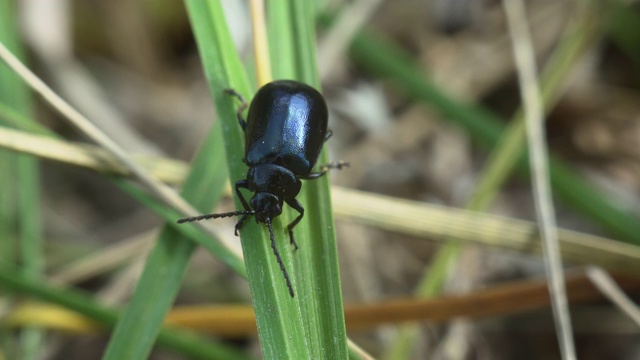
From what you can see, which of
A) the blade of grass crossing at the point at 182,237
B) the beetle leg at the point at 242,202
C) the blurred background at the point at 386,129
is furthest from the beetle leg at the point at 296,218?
the blurred background at the point at 386,129

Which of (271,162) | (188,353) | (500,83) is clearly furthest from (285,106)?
(500,83)

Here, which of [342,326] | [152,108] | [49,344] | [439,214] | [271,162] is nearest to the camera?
[342,326]

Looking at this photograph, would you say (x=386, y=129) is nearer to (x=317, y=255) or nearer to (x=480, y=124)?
(x=480, y=124)

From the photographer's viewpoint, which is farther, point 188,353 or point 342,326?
point 188,353

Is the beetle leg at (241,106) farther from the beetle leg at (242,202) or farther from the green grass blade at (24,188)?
the green grass blade at (24,188)

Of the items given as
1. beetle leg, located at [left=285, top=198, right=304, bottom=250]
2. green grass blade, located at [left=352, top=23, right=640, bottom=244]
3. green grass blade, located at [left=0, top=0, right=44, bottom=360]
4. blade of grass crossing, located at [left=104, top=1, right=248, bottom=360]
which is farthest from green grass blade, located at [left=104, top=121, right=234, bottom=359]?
green grass blade, located at [left=352, top=23, right=640, bottom=244]

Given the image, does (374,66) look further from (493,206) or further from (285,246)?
(285,246)

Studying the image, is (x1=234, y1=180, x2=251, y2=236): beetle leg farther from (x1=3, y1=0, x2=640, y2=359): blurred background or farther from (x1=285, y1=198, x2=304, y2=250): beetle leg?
(x1=3, y1=0, x2=640, y2=359): blurred background
